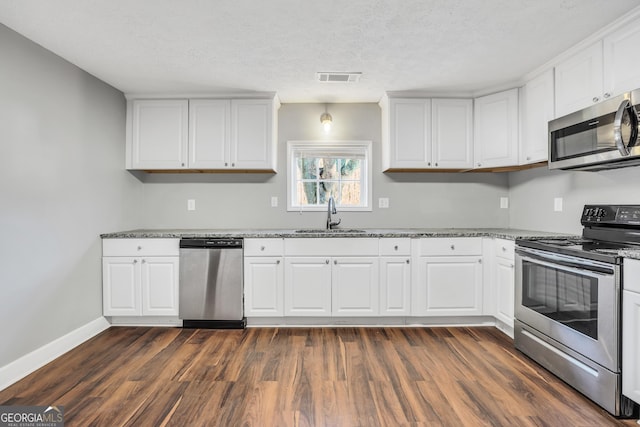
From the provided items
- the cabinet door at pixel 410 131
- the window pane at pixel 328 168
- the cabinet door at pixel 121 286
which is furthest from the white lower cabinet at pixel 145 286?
the cabinet door at pixel 410 131

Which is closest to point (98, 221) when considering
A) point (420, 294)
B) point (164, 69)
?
point (164, 69)

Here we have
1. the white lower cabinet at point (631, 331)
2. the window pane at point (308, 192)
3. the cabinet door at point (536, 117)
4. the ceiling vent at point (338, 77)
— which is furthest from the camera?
the window pane at point (308, 192)

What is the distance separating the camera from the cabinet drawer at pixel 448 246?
9.93 feet

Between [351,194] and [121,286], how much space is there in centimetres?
245

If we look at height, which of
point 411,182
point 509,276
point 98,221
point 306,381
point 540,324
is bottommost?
point 306,381

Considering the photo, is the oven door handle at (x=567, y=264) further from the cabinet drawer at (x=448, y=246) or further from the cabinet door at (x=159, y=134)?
the cabinet door at (x=159, y=134)

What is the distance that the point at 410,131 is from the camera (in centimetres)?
333

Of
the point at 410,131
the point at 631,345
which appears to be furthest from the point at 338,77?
the point at 631,345

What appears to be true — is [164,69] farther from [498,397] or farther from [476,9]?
[498,397]

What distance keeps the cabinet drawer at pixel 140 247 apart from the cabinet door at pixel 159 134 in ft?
2.59

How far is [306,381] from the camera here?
2.10 meters

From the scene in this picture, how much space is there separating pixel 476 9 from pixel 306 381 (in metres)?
2.49

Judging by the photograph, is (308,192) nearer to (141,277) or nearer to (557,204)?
(141,277)

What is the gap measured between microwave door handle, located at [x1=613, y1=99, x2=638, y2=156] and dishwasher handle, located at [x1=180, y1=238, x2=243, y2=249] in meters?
2.75
